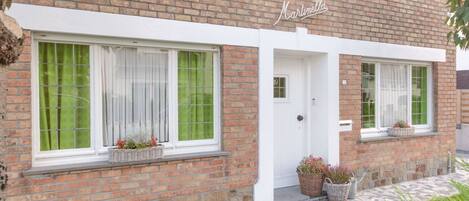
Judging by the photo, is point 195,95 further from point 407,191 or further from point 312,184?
point 407,191

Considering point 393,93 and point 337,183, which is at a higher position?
point 393,93

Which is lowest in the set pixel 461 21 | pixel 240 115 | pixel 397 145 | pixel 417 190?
pixel 417 190

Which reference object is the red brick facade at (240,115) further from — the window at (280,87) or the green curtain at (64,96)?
the window at (280,87)

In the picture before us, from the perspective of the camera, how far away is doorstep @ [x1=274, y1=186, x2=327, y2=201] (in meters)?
5.63

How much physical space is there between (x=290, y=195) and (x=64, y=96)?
3.35 m

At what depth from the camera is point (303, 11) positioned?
5789 millimetres

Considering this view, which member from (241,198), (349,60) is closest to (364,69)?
(349,60)

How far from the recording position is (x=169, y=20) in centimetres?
471

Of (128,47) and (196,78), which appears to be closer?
(128,47)

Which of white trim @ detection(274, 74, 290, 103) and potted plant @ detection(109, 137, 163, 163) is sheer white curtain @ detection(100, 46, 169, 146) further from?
white trim @ detection(274, 74, 290, 103)

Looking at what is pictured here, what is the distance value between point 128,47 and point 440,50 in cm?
612

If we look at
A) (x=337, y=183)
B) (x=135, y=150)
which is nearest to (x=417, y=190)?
(x=337, y=183)

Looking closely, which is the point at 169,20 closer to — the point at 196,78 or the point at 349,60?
the point at 196,78

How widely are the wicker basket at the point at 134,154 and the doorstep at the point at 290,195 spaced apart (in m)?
1.97
